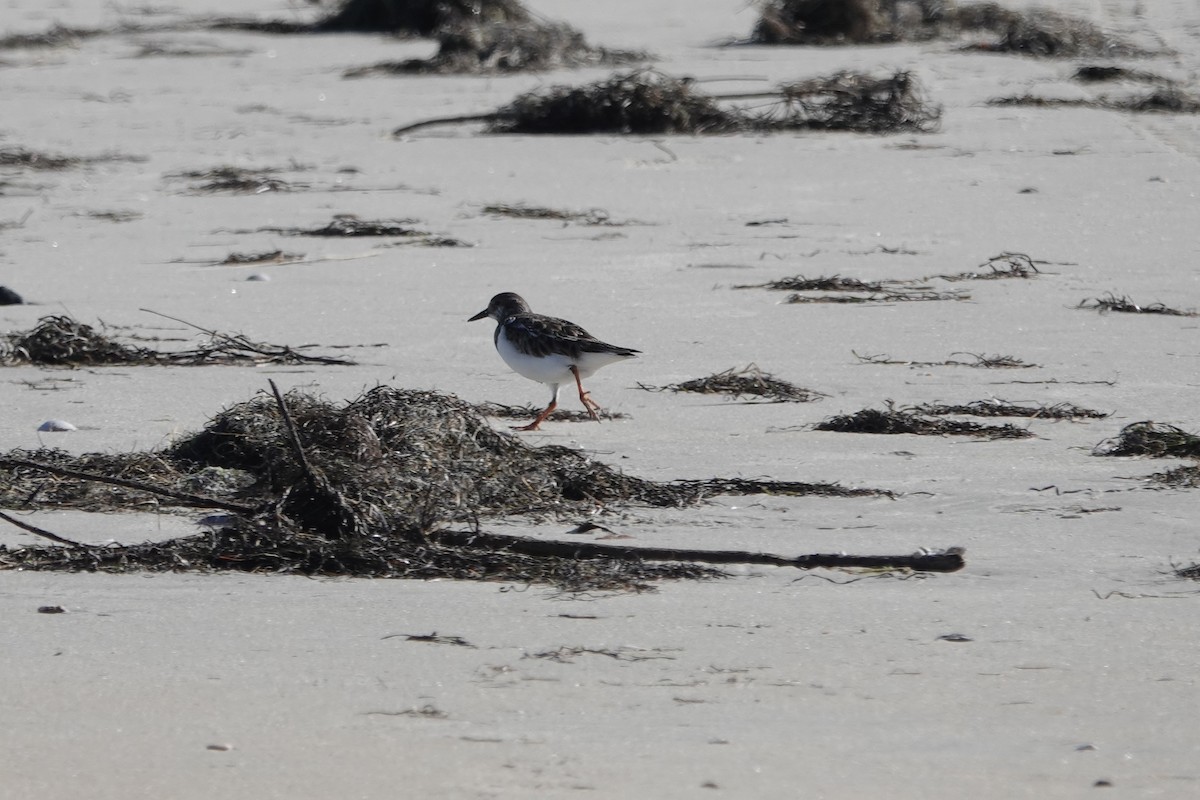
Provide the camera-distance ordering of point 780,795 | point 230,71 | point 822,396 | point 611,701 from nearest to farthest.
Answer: point 780,795 → point 611,701 → point 822,396 → point 230,71

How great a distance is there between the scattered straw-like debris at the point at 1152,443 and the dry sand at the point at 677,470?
0.26ft

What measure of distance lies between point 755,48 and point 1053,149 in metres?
6.98

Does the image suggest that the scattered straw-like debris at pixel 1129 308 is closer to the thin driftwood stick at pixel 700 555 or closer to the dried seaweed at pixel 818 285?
the dried seaweed at pixel 818 285

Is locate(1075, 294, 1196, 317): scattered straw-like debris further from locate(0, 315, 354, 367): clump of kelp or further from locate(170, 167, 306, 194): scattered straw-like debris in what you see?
locate(170, 167, 306, 194): scattered straw-like debris

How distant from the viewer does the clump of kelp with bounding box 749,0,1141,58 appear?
17.5 metres

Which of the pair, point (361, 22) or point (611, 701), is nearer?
point (611, 701)

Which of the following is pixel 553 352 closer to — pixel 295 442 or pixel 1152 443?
pixel 295 442

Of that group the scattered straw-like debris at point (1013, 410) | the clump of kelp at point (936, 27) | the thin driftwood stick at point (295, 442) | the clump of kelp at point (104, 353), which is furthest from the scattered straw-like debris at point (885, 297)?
the clump of kelp at point (936, 27)

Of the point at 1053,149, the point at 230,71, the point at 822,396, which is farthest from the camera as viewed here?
the point at 230,71

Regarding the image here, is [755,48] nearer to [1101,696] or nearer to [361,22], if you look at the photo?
[361,22]

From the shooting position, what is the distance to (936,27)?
64.7 feet

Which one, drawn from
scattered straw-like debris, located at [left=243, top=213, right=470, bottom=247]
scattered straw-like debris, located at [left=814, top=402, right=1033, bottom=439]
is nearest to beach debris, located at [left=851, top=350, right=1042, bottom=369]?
scattered straw-like debris, located at [left=814, top=402, right=1033, bottom=439]

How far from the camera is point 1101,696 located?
→ 138 inches

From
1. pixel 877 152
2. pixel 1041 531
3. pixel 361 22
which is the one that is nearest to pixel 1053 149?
pixel 877 152
